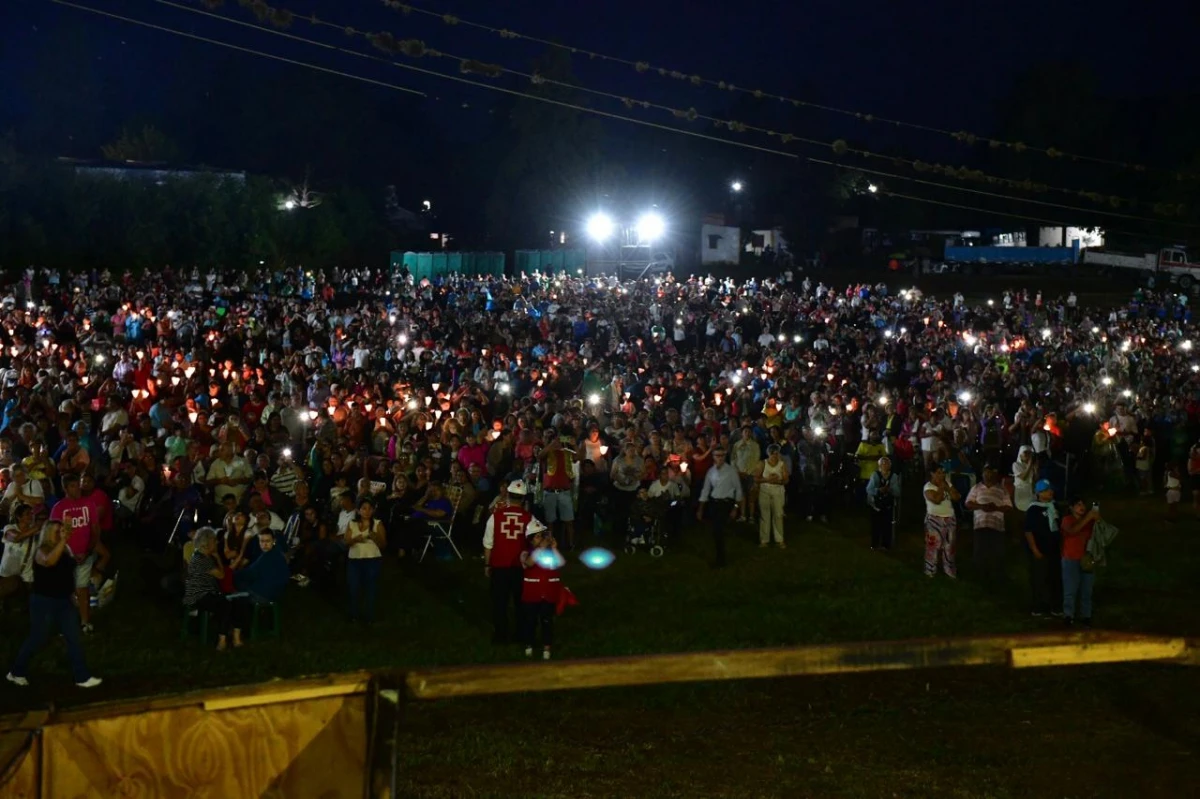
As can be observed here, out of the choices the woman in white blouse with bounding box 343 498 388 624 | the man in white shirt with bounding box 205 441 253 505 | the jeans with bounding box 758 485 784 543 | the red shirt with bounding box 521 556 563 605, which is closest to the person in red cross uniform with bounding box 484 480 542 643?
the red shirt with bounding box 521 556 563 605

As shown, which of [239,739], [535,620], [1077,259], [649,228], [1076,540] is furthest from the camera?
[649,228]

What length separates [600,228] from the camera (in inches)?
2260

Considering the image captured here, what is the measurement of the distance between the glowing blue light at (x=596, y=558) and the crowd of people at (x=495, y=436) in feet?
1.23

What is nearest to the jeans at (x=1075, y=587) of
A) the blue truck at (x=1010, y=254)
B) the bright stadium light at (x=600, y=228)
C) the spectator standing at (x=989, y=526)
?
the spectator standing at (x=989, y=526)

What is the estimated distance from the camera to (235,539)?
10312 mm

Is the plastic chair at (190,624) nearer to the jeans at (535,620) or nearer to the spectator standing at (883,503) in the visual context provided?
the jeans at (535,620)

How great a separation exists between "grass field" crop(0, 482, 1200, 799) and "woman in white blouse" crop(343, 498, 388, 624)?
256mm

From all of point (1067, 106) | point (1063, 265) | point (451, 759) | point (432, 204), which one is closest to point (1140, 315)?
point (1063, 265)

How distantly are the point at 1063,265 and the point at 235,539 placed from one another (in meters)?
47.7

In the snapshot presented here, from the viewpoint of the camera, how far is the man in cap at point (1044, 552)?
1108 cm

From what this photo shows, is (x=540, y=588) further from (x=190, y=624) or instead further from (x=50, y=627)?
(x=50, y=627)

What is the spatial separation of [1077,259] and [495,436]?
152 ft

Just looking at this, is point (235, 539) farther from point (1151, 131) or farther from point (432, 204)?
point (1151, 131)

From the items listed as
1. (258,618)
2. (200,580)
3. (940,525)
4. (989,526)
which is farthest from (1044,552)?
(200,580)
